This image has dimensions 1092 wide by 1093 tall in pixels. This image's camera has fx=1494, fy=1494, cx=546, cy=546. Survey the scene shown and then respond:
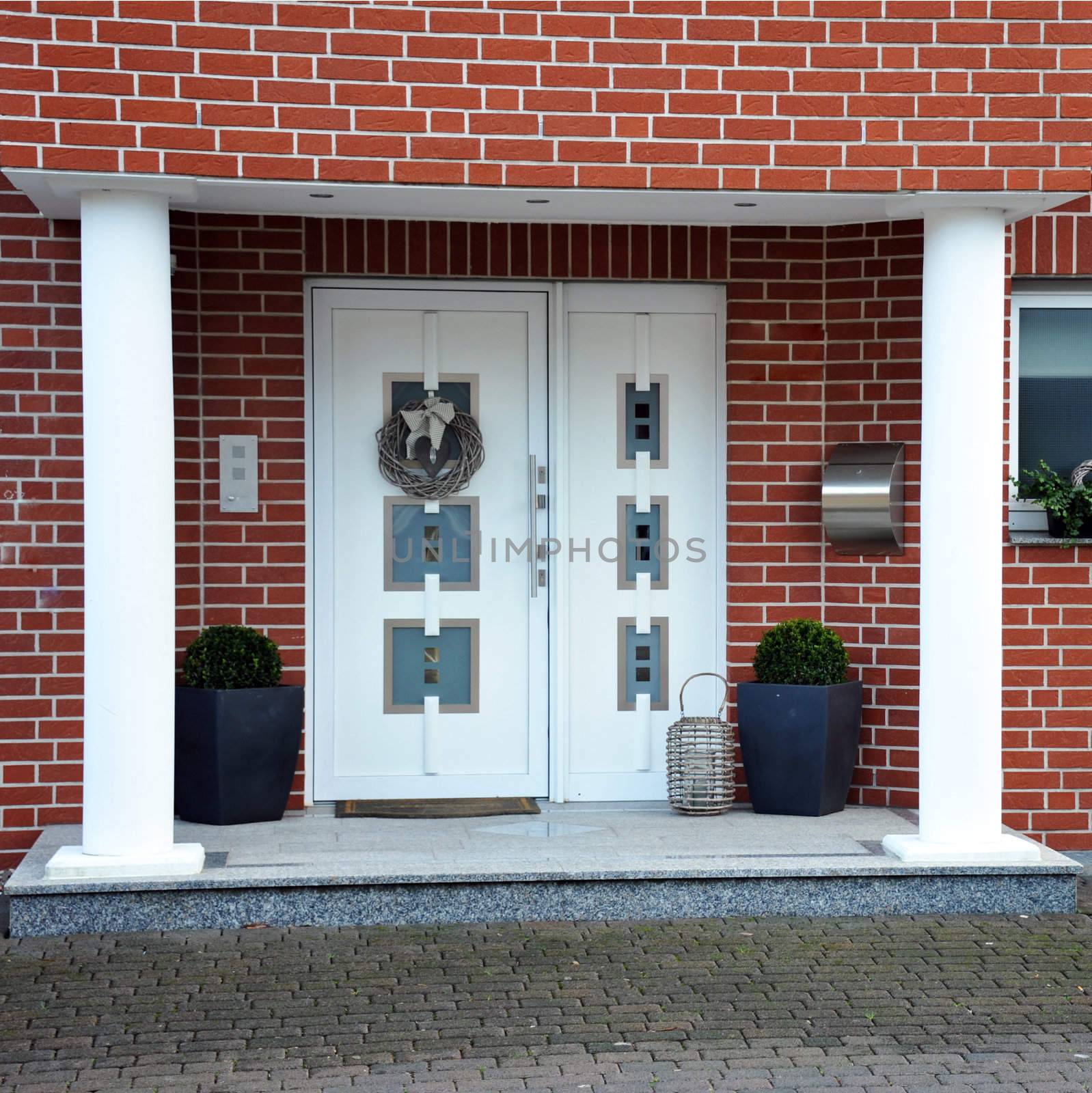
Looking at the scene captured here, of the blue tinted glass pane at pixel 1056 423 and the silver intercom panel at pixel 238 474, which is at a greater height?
the blue tinted glass pane at pixel 1056 423

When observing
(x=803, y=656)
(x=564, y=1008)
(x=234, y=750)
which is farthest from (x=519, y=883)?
(x=803, y=656)

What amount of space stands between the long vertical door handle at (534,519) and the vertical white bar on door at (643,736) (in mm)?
704

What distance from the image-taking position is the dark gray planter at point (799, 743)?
20.8 feet

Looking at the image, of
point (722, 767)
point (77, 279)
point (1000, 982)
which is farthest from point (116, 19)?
point (1000, 982)

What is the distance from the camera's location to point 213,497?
21.5ft

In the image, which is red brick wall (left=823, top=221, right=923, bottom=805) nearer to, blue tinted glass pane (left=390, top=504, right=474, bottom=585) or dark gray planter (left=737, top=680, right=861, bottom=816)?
dark gray planter (left=737, top=680, right=861, bottom=816)

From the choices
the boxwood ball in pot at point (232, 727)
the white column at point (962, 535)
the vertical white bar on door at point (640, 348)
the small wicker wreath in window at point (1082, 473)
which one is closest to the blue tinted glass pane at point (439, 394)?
the vertical white bar on door at point (640, 348)

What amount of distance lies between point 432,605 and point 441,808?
918 mm

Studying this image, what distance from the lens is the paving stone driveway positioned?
4.15 meters

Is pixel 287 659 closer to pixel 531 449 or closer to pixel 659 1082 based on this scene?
pixel 531 449

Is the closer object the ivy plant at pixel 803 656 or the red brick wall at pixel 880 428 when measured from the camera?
the ivy plant at pixel 803 656

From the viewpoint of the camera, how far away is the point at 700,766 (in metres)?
6.48

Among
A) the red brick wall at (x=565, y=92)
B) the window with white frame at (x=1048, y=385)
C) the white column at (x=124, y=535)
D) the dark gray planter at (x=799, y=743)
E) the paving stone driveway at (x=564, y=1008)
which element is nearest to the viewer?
the paving stone driveway at (x=564, y=1008)

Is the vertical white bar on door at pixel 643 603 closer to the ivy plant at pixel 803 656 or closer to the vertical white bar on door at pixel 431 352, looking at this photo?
the ivy plant at pixel 803 656
